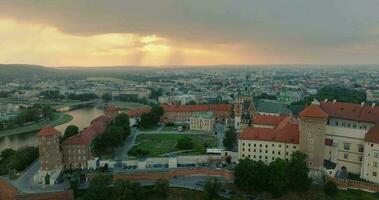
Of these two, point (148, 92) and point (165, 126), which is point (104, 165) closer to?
point (165, 126)

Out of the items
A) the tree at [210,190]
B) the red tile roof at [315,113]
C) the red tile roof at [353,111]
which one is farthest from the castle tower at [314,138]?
the tree at [210,190]

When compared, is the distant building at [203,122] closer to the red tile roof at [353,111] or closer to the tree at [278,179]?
the red tile roof at [353,111]

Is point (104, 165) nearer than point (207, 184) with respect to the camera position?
No

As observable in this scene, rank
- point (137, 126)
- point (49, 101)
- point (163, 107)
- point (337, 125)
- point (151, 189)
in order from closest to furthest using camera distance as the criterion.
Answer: point (151, 189) < point (337, 125) < point (137, 126) < point (163, 107) < point (49, 101)

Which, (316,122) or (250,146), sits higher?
(316,122)

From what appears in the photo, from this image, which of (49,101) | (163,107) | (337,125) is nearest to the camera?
(337,125)

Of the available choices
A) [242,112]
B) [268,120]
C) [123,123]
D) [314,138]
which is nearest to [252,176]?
[314,138]

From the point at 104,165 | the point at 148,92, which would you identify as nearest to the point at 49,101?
the point at 148,92

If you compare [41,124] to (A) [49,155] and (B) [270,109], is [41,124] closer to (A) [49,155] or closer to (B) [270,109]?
(A) [49,155]
